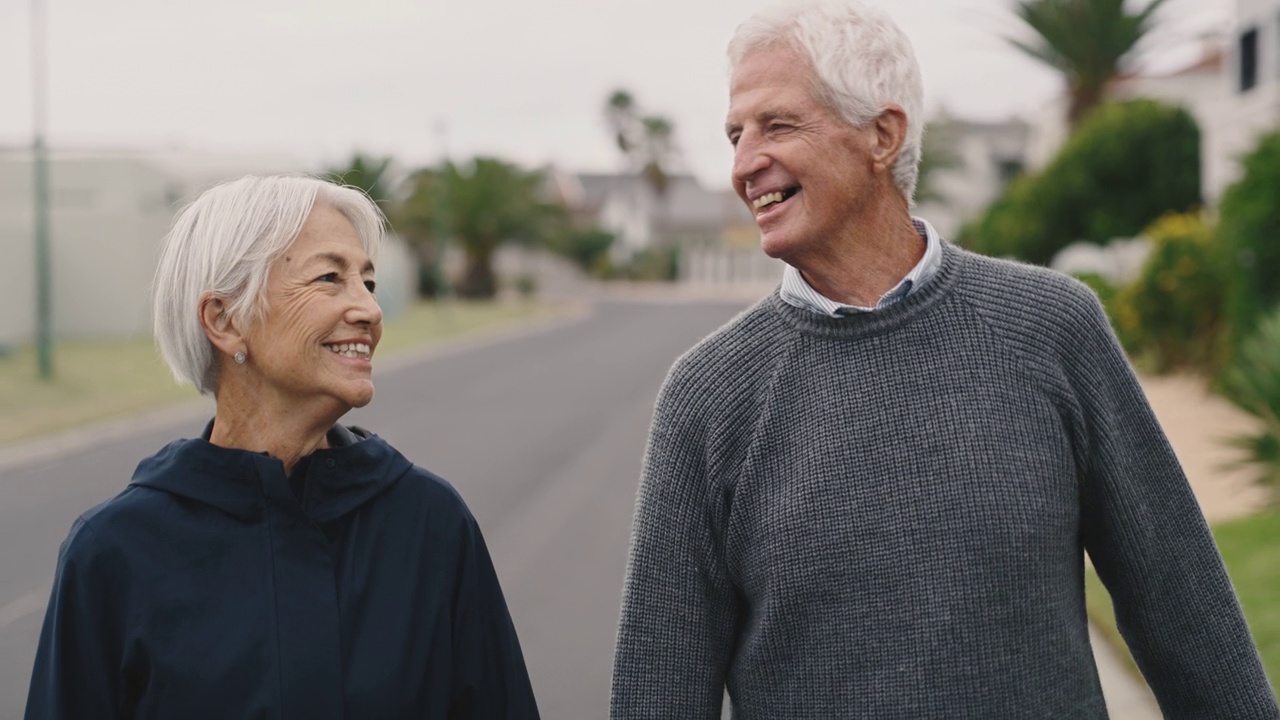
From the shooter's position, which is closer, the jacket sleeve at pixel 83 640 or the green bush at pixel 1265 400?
the jacket sleeve at pixel 83 640

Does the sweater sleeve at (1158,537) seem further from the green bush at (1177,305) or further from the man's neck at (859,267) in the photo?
the green bush at (1177,305)

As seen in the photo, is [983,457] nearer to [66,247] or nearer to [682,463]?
[682,463]

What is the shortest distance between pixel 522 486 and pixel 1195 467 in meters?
5.82

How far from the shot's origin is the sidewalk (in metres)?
6.18

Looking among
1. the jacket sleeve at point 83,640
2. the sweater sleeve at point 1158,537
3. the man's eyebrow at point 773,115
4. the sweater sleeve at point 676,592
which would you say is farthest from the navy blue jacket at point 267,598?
the sweater sleeve at point 1158,537

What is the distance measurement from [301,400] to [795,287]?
846 mm

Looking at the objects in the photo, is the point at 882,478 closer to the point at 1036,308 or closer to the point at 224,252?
the point at 1036,308

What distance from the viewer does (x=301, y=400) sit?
245 centimetres

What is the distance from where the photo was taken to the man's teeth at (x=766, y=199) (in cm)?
243

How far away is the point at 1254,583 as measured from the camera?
7559 millimetres

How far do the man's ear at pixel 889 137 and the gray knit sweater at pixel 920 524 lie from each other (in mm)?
186

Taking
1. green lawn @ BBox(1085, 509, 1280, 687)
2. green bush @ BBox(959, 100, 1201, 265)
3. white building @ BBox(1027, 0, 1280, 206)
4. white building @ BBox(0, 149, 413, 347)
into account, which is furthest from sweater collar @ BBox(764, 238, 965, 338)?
white building @ BBox(0, 149, 413, 347)

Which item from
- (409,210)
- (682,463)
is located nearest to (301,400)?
(682,463)

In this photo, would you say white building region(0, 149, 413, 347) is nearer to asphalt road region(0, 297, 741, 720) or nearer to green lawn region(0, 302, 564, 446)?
green lawn region(0, 302, 564, 446)
